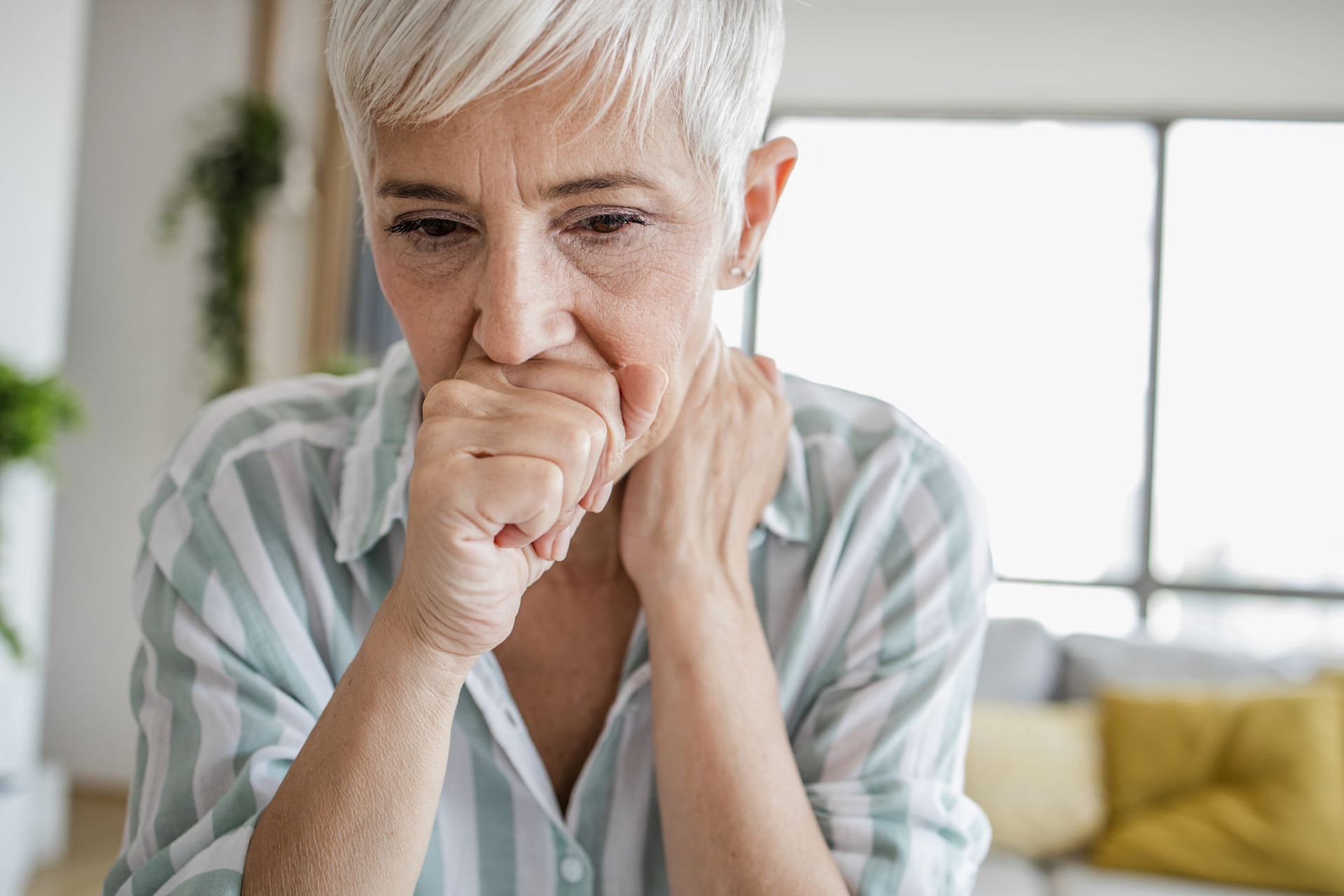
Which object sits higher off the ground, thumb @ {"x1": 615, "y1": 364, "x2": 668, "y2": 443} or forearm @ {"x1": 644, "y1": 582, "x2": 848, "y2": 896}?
thumb @ {"x1": 615, "y1": 364, "x2": 668, "y2": 443}

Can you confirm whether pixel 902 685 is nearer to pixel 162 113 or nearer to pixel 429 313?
pixel 429 313

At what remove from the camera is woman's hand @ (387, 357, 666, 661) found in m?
0.79

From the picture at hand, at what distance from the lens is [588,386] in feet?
2.89

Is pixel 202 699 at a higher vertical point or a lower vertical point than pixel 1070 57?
lower

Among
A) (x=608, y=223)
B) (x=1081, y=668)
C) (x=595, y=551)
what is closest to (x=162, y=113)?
(x=1081, y=668)

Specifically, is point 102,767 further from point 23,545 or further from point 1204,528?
point 1204,528

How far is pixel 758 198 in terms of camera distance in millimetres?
1133

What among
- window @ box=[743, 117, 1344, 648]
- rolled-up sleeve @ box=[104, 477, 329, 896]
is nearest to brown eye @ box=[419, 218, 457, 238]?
rolled-up sleeve @ box=[104, 477, 329, 896]

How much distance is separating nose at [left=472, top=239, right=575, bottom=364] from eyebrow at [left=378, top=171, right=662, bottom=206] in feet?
0.16

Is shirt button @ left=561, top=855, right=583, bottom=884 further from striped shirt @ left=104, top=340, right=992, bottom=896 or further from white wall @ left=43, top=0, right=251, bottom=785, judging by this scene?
white wall @ left=43, top=0, right=251, bottom=785

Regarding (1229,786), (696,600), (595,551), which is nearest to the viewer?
(696,600)

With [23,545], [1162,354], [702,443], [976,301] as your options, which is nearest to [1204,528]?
[1162,354]

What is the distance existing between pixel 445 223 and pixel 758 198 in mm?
360

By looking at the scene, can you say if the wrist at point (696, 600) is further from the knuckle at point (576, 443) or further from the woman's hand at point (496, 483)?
the knuckle at point (576, 443)
